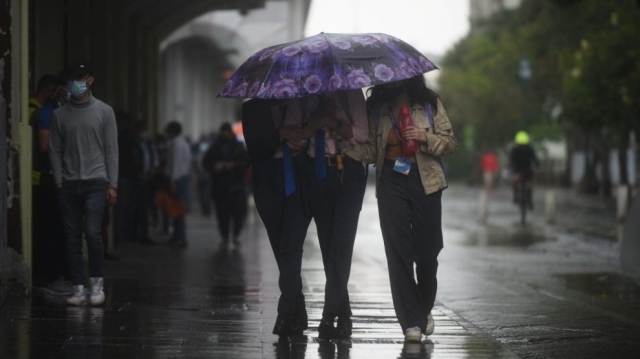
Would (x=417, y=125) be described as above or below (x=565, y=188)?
above

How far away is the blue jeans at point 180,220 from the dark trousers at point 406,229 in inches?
400

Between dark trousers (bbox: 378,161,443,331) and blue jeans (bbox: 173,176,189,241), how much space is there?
10.2 meters

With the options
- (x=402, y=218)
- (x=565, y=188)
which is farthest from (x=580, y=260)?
(x=565, y=188)

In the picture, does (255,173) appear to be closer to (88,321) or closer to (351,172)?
(351,172)

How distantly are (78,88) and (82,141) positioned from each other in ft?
1.32

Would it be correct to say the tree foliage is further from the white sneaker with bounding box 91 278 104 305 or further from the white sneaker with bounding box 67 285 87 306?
the white sneaker with bounding box 67 285 87 306

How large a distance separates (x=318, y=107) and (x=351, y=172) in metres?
0.46

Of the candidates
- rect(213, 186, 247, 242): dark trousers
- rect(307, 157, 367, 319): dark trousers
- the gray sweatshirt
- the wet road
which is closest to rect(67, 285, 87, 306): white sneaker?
the wet road

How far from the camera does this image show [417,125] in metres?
8.06

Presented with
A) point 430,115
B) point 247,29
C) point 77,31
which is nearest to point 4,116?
point 430,115

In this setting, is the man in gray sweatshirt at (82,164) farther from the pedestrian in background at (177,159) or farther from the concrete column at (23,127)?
the pedestrian in background at (177,159)

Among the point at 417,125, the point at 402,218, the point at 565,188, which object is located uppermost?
the point at 417,125

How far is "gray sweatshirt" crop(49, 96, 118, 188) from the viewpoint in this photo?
381 inches

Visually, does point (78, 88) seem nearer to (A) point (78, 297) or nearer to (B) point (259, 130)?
(A) point (78, 297)
